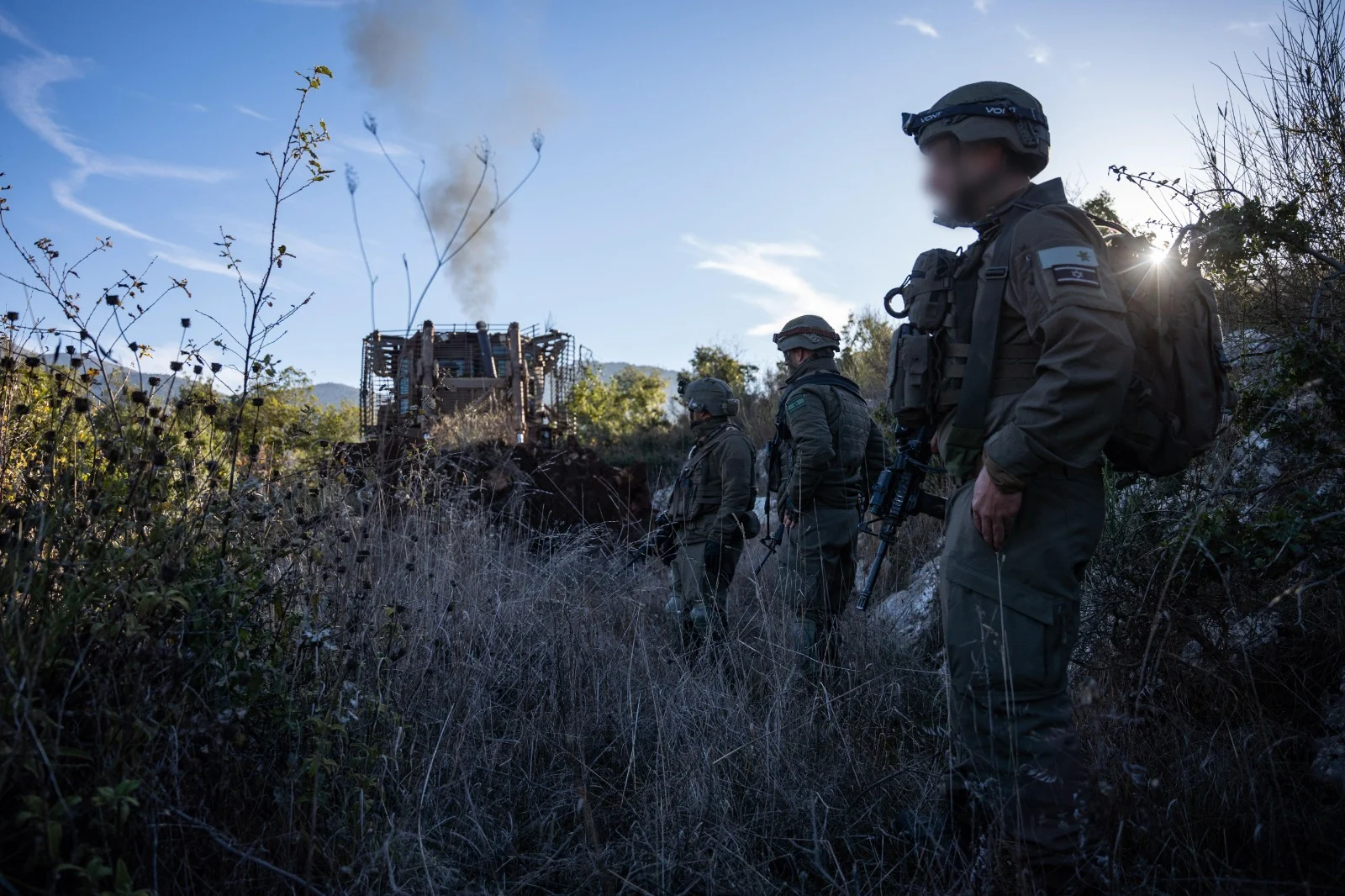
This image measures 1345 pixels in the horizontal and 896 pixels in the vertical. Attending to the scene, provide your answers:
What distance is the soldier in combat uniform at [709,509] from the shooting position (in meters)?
5.10

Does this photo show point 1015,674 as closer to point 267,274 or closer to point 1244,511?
point 1244,511

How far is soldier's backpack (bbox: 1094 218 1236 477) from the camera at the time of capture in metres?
2.13

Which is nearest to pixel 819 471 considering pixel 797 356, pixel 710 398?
pixel 797 356

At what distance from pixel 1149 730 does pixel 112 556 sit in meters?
3.13

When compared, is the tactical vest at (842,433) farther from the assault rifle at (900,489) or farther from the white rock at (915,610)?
the assault rifle at (900,489)

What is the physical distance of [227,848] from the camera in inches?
76.8

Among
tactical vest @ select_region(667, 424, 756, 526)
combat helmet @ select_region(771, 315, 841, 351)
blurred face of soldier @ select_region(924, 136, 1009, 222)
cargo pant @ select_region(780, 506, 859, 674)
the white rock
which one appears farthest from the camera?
tactical vest @ select_region(667, 424, 756, 526)

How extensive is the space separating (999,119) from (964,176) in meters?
0.17

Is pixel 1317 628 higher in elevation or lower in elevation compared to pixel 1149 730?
higher

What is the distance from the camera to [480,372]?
13148 mm

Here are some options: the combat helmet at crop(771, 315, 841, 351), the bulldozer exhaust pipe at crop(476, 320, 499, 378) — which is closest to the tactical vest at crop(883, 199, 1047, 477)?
the combat helmet at crop(771, 315, 841, 351)

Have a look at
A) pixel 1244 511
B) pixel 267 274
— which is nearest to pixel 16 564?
pixel 267 274

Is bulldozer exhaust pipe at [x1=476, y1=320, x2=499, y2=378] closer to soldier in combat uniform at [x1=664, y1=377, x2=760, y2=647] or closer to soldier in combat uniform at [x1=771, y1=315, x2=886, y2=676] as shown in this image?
soldier in combat uniform at [x1=664, y1=377, x2=760, y2=647]

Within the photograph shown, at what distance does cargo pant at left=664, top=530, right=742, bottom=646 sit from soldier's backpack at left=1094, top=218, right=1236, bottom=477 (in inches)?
111
